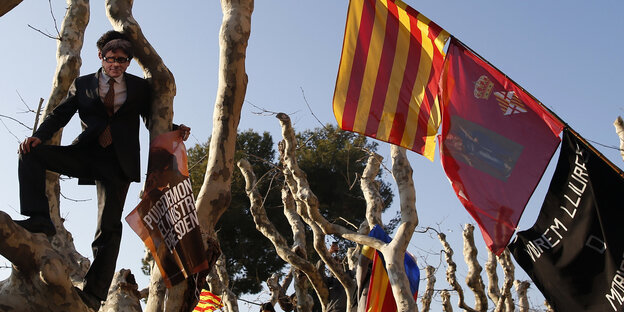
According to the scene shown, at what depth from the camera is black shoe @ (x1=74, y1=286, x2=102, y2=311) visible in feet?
12.6

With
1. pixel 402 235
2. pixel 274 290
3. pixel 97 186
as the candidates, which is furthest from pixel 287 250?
pixel 97 186

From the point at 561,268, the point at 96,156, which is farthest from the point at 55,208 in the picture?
the point at 561,268

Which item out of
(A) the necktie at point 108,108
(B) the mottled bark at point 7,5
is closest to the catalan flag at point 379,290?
(A) the necktie at point 108,108

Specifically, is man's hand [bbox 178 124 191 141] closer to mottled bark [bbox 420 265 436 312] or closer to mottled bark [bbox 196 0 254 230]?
mottled bark [bbox 196 0 254 230]

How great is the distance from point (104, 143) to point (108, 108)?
218 mm

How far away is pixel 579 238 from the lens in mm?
5559

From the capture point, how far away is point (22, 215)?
3.90 m

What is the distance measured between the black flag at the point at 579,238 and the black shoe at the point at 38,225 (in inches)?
145

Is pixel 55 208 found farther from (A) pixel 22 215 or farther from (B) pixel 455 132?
(B) pixel 455 132

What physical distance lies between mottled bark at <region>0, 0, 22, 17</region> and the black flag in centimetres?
422

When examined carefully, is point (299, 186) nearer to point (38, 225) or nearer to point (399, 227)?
point (399, 227)

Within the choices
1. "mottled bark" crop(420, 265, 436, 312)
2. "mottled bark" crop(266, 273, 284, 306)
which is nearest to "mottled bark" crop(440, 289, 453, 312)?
"mottled bark" crop(420, 265, 436, 312)

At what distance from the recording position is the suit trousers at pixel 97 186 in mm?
3922

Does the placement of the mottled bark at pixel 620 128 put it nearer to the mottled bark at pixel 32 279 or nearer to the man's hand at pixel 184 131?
the man's hand at pixel 184 131
